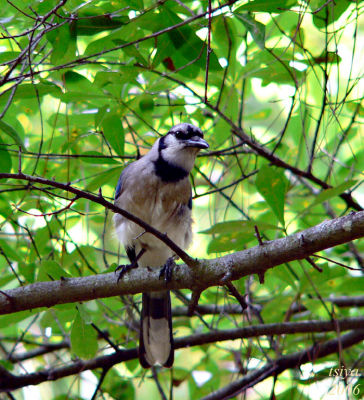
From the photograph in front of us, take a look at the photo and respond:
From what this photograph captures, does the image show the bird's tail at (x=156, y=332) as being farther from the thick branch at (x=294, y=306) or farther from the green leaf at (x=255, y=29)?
the green leaf at (x=255, y=29)

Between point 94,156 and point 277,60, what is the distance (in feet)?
3.44

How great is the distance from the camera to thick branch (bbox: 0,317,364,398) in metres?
2.76

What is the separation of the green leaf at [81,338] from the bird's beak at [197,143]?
1.13 meters

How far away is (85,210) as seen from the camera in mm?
3033

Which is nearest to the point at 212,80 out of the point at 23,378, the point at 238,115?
the point at 238,115

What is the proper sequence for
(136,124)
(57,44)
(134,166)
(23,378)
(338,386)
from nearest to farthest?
1. (57,44)
2. (338,386)
3. (23,378)
4. (136,124)
5. (134,166)

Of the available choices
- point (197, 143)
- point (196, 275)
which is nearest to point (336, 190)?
point (196, 275)

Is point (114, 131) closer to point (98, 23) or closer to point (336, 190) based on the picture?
point (98, 23)

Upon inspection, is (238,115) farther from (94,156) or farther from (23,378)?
(23,378)

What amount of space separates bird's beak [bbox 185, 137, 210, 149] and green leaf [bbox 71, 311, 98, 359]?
→ 1131 mm

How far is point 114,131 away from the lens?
2.57 m

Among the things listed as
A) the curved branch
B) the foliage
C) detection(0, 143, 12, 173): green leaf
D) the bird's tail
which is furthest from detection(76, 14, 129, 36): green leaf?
the bird's tail

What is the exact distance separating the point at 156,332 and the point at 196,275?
112 cm

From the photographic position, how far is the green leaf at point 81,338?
8.32 feet
